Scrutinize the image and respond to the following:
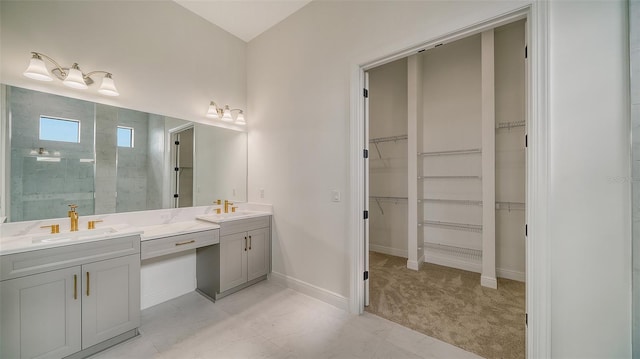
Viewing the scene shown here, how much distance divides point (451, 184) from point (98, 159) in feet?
14.0

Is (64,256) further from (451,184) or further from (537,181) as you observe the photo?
(451,184)

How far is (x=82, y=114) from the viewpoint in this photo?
7.00 ft

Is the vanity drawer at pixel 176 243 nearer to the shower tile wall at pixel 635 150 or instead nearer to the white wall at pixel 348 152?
the white wall at pixel 348 152

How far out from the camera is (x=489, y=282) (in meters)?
2.87

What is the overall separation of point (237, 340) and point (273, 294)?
32.0 inches

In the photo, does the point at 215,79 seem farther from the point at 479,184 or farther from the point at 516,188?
the point at 516,188

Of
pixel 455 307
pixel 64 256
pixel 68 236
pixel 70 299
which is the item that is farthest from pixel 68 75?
pixel 455 307

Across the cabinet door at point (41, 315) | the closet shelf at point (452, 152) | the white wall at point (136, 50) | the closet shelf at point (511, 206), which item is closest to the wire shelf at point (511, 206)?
the closet shelf at point (511, 206)

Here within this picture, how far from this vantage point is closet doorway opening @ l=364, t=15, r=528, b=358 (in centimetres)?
259

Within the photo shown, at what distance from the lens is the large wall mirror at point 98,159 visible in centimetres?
186

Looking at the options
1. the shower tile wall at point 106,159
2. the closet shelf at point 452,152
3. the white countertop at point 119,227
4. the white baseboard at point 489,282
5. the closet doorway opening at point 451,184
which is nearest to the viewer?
the white countertop at point 119,227

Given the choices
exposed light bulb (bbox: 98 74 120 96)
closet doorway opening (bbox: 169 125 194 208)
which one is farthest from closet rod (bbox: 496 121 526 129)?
exposed light bulb (bbox: 98 74 120 96)

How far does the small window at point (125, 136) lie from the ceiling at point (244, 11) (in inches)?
62.4

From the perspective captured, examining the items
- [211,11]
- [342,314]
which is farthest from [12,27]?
[342,314]
